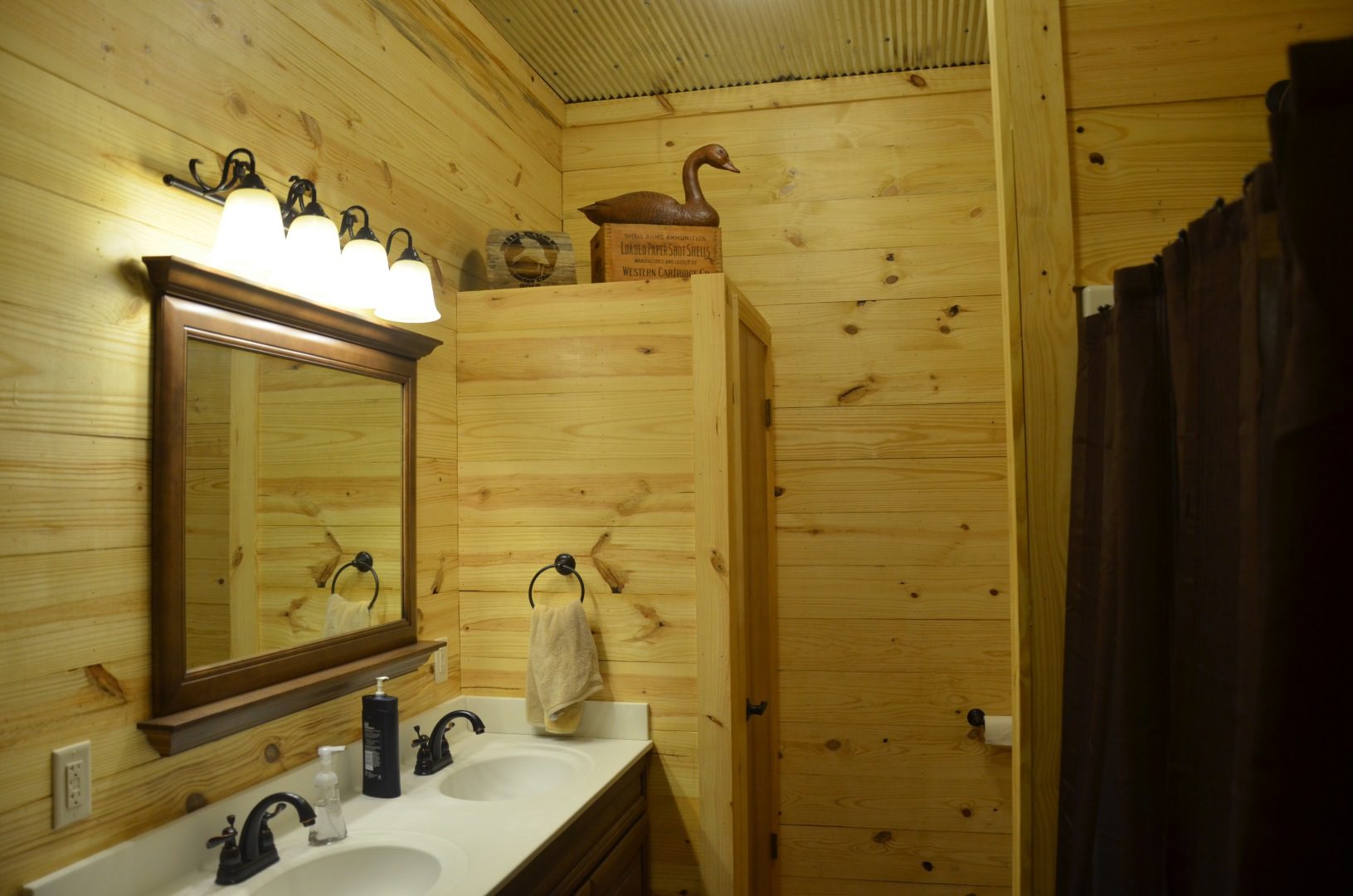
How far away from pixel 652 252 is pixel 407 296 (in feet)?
2.36

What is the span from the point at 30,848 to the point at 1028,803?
1335 mm

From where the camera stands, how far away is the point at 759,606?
2.54m

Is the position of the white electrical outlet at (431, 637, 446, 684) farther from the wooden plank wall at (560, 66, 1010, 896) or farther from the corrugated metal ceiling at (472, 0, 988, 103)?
the corrugated metal ceiling at (472, 0, 988, 103)

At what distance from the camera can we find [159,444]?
1.33 metres

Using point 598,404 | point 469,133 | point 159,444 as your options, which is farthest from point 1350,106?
point 469,133

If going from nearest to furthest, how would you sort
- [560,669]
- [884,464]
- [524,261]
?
[560,669], [524,261], [884,464]

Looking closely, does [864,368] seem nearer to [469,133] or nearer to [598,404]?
[598,404]

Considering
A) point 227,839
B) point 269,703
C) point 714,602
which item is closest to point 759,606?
point 714,602

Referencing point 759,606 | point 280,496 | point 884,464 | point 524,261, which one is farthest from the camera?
point 884,464

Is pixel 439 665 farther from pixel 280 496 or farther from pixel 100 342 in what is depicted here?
pixel 100 342

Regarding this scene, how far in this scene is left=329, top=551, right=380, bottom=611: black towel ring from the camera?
1743 millimetres

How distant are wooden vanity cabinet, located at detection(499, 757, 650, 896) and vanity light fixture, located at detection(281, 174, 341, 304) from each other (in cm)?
111

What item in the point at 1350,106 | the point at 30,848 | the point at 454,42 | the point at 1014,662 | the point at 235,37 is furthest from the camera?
the point at 454,42

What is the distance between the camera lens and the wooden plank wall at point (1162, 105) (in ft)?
3.78
